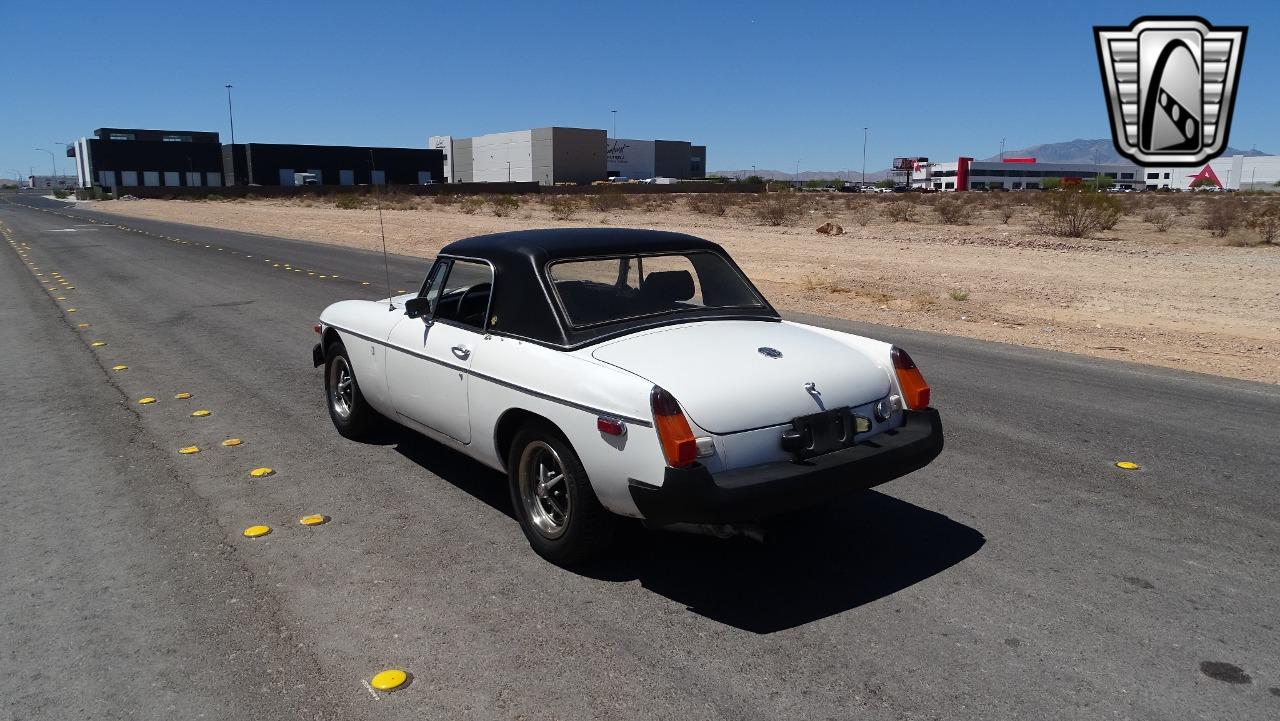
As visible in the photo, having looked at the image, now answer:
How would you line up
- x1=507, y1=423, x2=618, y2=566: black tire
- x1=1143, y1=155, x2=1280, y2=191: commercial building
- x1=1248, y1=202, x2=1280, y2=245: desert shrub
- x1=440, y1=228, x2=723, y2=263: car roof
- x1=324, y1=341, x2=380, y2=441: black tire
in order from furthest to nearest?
x1=1143, y1=155, x2=1280, y2=191: commercial building < x1=1248, y1=202, x2=1280, y2=245: desert shrub < x1=324, y1=341, x2=380, y2=441: black tire < x1=440, y1=228, x2=723, y2=263: car roof < x1=507, y1=423, x2=618, y2=566: black tire

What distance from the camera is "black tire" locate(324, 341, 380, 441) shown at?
627 cm

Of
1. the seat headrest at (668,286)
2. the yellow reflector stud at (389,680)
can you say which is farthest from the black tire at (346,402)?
the yellow reflector stud at (389,680)

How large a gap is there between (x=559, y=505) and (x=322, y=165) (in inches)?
4501

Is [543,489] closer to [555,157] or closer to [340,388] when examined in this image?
[340,388]

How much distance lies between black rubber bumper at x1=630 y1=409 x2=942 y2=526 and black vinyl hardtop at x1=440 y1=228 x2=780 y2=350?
1.00m

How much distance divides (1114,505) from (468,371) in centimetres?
364

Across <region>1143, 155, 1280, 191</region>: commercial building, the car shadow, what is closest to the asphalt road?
the car shadow

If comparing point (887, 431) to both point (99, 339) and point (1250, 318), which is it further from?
point (1250, 318)

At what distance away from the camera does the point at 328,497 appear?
540cm

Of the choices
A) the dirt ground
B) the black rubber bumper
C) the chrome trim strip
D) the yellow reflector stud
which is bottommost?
the yellow reflector stud

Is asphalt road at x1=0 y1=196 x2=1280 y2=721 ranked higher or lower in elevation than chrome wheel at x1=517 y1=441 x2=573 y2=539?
lower

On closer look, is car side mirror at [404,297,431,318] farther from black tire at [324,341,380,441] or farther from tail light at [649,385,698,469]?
tail light at [649,385,698,469]

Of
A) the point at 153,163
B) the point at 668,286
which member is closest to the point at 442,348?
the point at 668,286

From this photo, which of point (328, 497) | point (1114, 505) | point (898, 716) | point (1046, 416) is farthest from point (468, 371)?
point (1046, 416)
